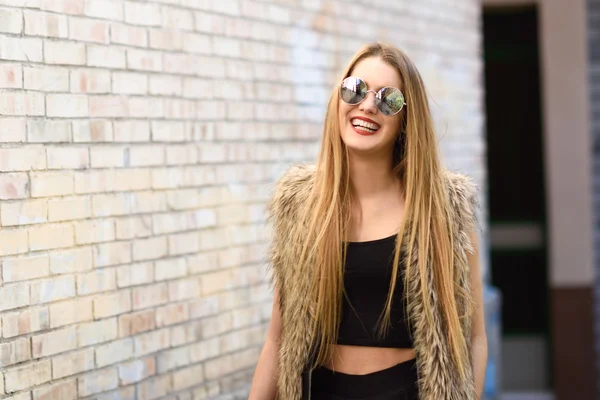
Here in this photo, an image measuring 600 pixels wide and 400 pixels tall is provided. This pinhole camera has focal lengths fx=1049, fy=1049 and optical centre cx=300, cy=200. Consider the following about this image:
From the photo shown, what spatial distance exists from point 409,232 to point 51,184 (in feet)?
4.76

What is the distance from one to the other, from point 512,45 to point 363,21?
5240 mm

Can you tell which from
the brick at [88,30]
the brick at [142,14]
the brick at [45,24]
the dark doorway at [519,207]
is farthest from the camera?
the dark doorway at [519,207]

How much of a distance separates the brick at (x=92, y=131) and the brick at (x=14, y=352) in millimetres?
813

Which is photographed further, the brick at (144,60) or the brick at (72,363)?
the brick at (144,60)

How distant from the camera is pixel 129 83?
4.50m

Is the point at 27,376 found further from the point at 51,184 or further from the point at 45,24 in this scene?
the point at 45,24

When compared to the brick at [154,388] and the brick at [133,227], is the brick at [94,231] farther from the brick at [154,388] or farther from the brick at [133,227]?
the brick at [154,388]

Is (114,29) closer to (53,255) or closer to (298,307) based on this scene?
(53,255)

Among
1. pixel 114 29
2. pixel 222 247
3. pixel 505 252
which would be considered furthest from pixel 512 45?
pixel 114 29

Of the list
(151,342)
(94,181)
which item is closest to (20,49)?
(94,181)

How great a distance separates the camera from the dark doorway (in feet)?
38.1

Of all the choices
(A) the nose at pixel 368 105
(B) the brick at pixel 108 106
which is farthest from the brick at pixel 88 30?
(A) the nose at pixel 368 105

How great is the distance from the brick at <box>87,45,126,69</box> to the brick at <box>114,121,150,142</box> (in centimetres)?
25

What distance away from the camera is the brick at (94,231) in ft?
13.6
